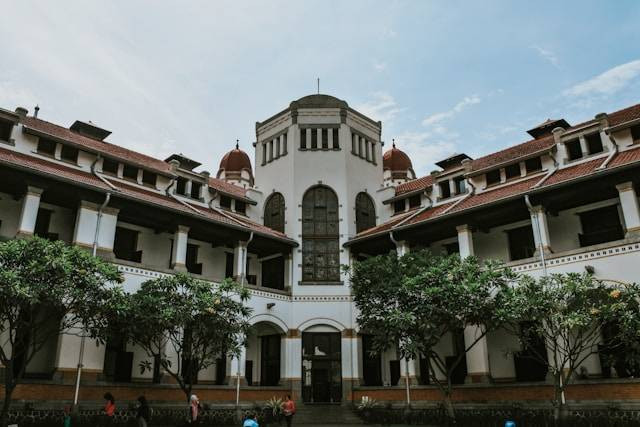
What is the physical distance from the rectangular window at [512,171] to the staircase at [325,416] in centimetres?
1325

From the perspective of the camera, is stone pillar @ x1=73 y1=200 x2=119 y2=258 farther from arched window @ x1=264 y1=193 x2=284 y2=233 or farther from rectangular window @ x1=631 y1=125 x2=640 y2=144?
rectangular window @ x1=631 y1=125 x2=640 y2=144

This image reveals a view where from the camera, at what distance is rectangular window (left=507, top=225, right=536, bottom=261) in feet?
76.1

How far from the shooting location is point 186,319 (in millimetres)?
18266

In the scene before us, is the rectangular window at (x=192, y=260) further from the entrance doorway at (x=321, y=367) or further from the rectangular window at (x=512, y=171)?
the rectangular window at (x=512, y=171)

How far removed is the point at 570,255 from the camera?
65.3 feet

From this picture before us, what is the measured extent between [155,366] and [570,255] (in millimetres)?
17337

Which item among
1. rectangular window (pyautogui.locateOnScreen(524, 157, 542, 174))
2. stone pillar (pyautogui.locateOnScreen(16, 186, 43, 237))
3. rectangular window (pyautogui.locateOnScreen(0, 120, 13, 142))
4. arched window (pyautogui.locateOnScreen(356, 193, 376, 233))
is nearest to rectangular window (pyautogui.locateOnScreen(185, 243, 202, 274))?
stone pillar (pyautogui.locateOnScreen(16, 186, 43, 237))

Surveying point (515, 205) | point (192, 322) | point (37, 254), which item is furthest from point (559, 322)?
point (37, 254)

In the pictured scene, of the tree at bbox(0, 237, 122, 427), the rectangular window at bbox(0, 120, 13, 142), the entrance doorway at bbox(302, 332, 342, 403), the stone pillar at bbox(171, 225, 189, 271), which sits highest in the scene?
the rectangular window at bbox(0, 120, 13, 142)

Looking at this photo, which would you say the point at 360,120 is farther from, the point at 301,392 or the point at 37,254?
the point at 37,254

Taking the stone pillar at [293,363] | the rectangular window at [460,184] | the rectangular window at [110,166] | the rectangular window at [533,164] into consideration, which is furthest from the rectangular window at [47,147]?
the rectangular window at [533,164]

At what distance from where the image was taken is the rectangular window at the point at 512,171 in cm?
2528

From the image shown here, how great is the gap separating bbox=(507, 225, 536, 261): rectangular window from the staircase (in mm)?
10041

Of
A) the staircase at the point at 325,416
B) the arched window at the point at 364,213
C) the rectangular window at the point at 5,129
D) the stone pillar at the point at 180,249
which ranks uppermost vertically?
the rectangular window at the point at 5,129
